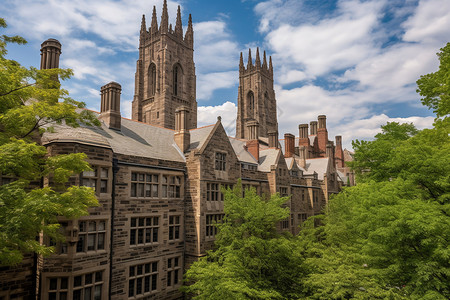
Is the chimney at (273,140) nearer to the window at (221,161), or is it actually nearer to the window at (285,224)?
the window at (285,224)

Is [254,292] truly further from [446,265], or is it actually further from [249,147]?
[249,147]

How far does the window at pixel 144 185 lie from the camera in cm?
2038

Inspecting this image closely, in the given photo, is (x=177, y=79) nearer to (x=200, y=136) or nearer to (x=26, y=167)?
(x=200, y=136)

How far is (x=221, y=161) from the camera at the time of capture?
2605cm

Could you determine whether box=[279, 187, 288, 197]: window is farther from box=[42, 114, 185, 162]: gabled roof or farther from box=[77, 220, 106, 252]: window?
box=[77, 220, 106, 252]: window

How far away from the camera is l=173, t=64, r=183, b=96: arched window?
61250 mm

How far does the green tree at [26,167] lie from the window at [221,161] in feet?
45.1

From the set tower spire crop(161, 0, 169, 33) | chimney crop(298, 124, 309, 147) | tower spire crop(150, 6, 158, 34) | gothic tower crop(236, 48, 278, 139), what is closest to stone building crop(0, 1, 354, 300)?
chimney crop(298, 124, 309, 147)

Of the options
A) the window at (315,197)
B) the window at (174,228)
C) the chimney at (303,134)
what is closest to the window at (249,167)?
the window at (174,228)

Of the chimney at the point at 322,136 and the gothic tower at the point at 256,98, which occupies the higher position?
the gothic tower at the point at 256,98

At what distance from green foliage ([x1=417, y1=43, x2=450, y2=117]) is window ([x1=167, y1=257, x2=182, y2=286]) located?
2023 cm

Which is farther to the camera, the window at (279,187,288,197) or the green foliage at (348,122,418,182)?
the window at (279,187,288,197)

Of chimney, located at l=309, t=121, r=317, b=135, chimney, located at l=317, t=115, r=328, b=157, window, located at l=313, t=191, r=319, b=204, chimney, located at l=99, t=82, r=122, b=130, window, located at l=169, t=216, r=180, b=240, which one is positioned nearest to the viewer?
window, located at l=169, t=216, r=180, b=240

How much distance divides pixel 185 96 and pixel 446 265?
175ft
